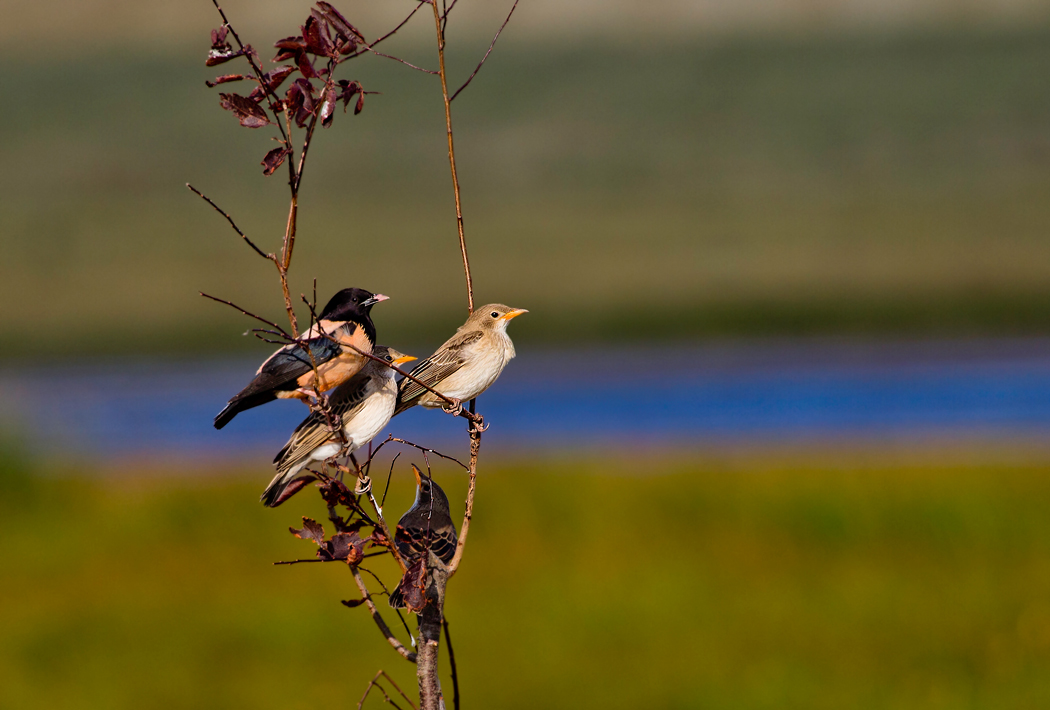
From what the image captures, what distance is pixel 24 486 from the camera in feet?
33.8

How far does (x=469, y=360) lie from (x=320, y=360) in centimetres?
59

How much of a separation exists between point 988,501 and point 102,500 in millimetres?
8598

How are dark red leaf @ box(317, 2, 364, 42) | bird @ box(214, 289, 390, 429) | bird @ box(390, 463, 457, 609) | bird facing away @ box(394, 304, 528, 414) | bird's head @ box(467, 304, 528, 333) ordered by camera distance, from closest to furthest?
1. dark red leaf @ box(317, 2, 364, 42)
2. bird @ box(214, 289, 390, 429)
3. bird @ box(390, 463, 457, 609)
4. bird facing away @ box(394, 304, 528, 414)
5. bird's head @ box(467, 304, 528, 333)

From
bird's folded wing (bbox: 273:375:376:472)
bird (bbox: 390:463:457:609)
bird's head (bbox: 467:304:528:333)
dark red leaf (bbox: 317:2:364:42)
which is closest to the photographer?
dark red leaf (bbox: 317:2:364:42)

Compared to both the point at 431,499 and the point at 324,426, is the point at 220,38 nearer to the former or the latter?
the point at 324,426

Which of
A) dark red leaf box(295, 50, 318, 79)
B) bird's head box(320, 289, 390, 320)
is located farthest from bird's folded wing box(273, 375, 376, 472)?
dark red leaf box(295, 50, 318, 79)

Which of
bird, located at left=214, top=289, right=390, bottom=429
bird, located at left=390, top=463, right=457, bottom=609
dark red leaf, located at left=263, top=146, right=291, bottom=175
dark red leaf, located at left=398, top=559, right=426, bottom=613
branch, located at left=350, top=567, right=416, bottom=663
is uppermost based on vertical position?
dark red leaf, located at left=263, top=146, right=291, bottom=175

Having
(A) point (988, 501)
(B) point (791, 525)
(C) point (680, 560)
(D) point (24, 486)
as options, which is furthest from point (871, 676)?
(D) point (24, 486)

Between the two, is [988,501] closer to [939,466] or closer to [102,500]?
[939,466]

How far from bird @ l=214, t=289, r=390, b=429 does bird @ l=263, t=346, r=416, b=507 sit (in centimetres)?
4

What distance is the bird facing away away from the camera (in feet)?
7.52

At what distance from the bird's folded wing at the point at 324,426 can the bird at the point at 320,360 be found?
0.04m

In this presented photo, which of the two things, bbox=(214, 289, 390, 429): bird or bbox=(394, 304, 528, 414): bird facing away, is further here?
bbox=(394, 304, 528, 414): bird facing away

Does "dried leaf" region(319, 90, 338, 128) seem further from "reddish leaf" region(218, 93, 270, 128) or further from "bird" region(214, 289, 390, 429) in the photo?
"bird" region(214, 289, 390, 429)
